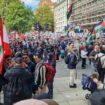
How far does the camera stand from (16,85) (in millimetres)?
7777

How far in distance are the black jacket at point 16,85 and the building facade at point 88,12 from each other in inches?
2740

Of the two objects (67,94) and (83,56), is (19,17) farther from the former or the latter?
(67,94)

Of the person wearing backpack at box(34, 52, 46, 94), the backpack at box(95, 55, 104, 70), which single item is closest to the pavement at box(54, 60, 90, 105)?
the backpack at box(95, 55, 104, 70)

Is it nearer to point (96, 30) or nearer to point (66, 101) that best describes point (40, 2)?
point (96, 30)

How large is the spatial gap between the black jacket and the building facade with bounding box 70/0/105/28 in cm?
6959

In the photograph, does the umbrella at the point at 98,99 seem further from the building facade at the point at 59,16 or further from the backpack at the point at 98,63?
the building facade at the point at 59,16

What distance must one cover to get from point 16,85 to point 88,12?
84127 millimetres

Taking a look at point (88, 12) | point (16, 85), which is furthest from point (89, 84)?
point (88, 12)

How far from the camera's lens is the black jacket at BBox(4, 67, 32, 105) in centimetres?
772

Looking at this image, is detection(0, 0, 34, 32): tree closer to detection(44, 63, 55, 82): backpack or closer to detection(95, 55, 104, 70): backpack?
detection(95, 55, 104, 70): backpack

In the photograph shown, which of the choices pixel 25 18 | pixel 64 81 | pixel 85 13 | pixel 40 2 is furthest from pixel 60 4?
pixel 64 81

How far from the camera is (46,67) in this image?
9.47 metres

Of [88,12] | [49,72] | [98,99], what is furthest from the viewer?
[88,12]

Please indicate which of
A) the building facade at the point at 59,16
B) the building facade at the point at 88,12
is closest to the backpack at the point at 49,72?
the building facade at the point at 88,12
